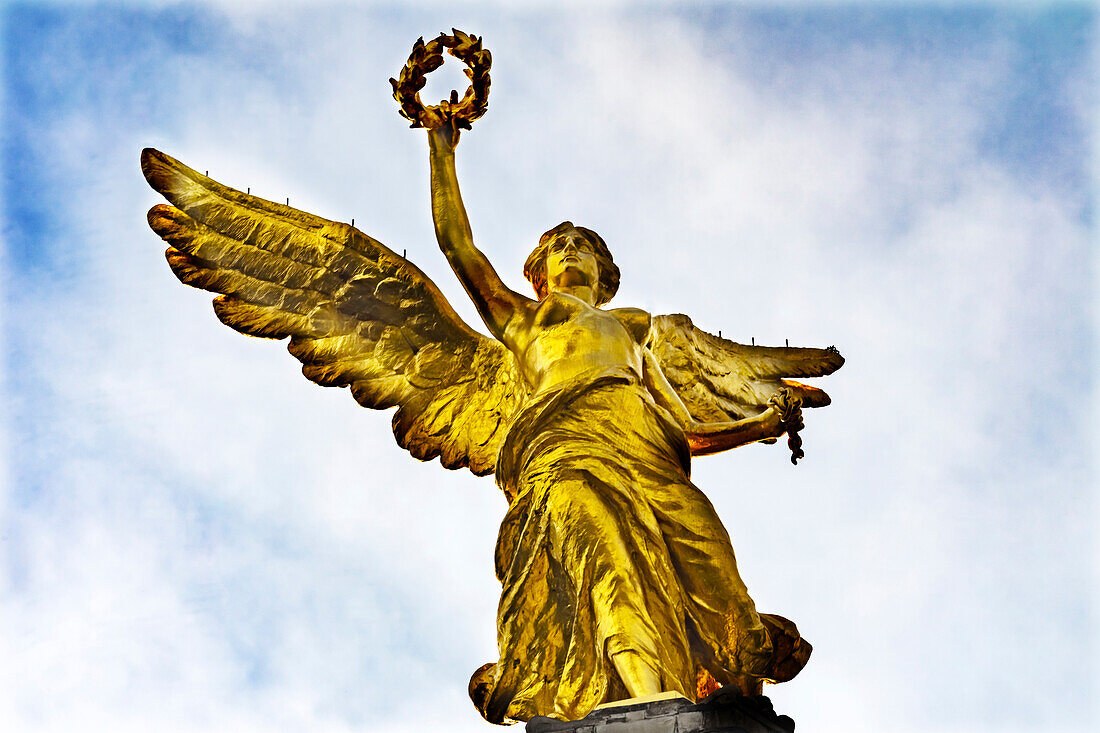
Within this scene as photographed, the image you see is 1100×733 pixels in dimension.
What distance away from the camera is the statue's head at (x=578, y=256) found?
10273 millimetres

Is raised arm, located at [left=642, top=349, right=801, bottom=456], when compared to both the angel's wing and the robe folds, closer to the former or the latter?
the robe folds

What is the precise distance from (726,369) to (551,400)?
6.86ft

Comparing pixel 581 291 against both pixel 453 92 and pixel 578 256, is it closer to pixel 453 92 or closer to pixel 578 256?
pixel 578 256

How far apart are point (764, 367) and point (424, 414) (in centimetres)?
254

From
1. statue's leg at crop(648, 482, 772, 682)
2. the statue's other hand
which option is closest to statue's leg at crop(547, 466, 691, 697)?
statue's leg at crop(648, 482, 772, 682)

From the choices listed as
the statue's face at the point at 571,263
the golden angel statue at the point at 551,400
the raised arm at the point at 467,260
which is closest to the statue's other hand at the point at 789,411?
the golden angel statue at the point at 551,400

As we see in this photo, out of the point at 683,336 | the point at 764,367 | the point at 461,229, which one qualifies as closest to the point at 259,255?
the point at 461,229

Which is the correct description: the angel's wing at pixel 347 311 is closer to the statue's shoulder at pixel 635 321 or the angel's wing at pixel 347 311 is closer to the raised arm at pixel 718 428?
the statue's shoulder at pixel 635 321

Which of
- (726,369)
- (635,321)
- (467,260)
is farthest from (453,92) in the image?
(726,369)

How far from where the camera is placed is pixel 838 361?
36.0ft

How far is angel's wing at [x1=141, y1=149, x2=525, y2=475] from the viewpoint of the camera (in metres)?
9.96

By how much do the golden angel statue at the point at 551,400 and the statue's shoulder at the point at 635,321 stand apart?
2 cm

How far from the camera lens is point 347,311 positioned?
10.1m

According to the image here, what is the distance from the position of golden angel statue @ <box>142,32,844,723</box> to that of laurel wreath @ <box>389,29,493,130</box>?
0.02 meters
